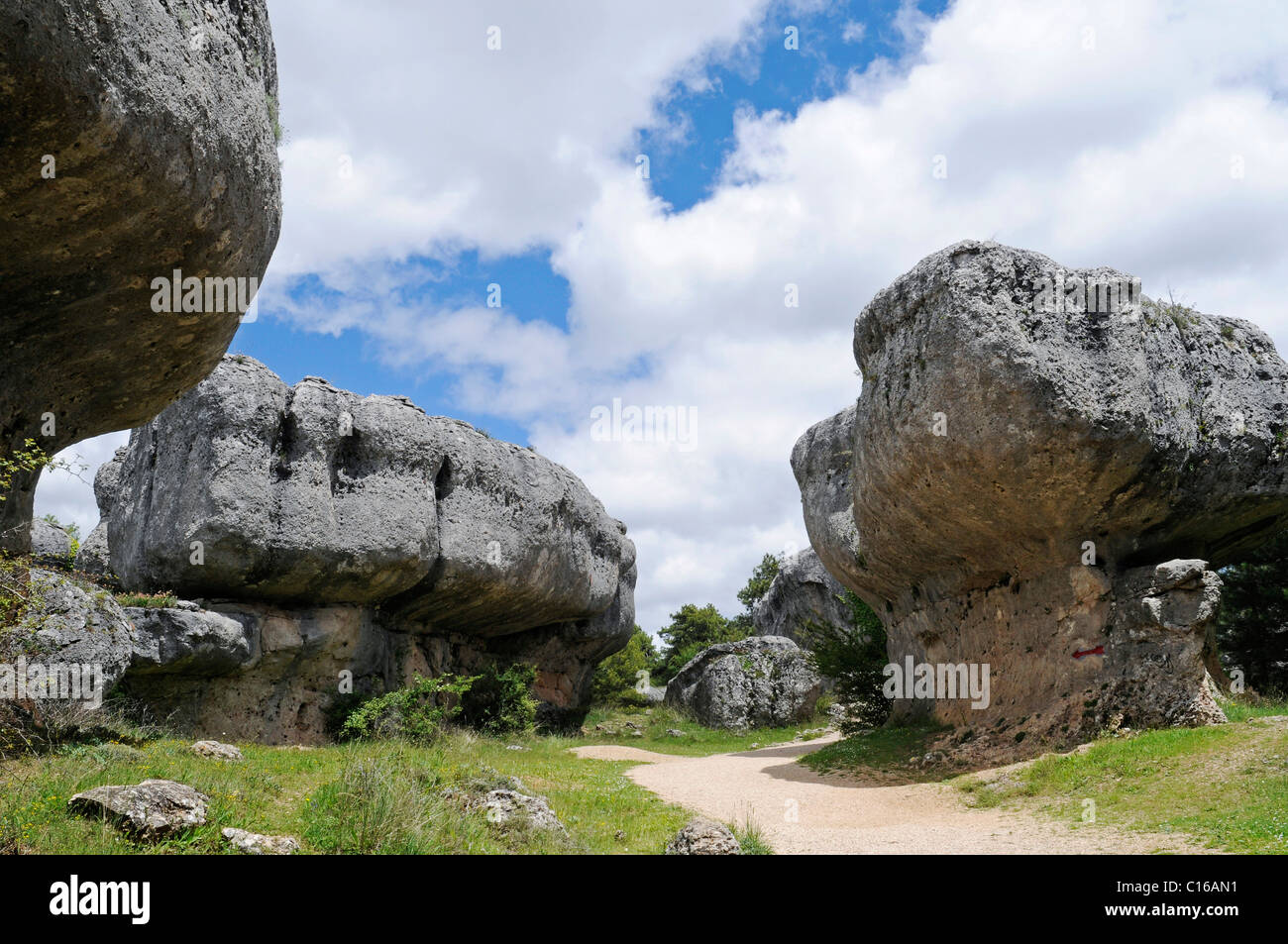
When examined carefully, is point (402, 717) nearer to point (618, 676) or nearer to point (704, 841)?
point (704, 841)

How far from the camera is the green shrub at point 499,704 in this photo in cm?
2205

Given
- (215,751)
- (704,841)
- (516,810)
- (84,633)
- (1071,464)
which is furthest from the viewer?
(215,751)

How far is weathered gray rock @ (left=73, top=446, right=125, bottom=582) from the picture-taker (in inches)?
763

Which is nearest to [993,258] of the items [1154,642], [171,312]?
[1154,642]

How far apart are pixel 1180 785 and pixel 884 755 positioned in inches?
223

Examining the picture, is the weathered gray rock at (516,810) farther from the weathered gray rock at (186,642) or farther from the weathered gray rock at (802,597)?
the weathered gray rock at (802,597)

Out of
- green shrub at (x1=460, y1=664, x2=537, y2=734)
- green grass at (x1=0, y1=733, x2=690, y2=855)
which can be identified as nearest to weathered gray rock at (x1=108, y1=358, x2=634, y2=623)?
green shrub at (x1=460, y1=664, x2=537, y2=734)

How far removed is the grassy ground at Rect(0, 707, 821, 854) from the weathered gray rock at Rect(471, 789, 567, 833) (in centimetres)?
14

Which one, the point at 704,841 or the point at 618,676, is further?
the point at 618,676

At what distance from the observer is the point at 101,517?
68.3ft

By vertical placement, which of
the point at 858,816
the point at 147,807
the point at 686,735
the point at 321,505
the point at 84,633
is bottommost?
the point at 686,735

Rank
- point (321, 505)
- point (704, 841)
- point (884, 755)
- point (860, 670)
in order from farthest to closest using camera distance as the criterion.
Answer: point (860, 670)
point (321, 505)
point (884, 755)
point (704, 841)

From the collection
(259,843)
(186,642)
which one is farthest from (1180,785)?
(186,642)

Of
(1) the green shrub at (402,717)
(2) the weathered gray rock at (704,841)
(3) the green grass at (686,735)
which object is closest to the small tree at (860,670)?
(3) the green grass at (686,735)
